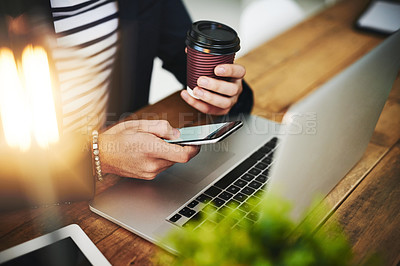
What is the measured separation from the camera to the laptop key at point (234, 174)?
2.42 feet

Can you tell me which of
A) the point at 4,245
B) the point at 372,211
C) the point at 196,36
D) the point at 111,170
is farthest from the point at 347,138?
the point at 4,245

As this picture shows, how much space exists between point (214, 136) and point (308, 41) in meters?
1.01

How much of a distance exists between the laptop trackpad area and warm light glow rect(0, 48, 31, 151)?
0.30m

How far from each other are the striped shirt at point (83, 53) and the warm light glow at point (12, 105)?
210 millimetres

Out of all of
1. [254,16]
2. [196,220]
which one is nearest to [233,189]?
[196,220]

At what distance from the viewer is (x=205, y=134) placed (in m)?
0.70

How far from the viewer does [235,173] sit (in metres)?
0.77

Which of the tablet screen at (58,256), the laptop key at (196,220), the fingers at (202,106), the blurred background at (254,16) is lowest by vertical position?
the blurred background at (254,16)

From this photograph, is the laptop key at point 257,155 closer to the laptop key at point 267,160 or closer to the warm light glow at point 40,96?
the laptop key at point 267,160

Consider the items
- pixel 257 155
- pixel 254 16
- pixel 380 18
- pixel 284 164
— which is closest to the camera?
pixel 284 164

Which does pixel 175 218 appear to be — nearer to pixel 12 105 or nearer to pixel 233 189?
pixel 233 189

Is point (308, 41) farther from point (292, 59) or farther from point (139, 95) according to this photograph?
point (139, 95)

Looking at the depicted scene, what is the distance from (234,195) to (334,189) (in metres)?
0.22

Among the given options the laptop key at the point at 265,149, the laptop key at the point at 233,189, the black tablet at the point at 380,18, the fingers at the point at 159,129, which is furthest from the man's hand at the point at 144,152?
the black tablet at the point at 380,18
